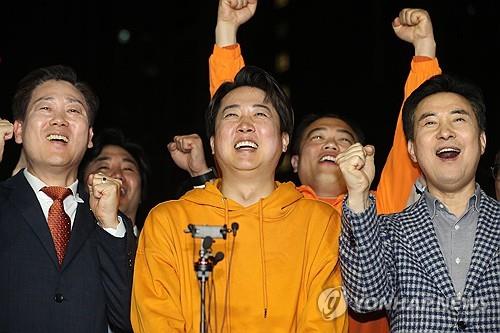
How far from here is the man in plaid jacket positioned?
2928mm

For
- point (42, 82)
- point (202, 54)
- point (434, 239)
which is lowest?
point (434, 239)

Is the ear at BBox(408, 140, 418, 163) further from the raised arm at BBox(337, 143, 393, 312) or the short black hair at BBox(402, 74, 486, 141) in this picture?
the raised arm at BBox(337, 143, 393, 312)

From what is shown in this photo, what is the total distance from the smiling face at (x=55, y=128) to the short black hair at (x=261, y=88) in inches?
20.8

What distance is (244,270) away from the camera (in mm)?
3049

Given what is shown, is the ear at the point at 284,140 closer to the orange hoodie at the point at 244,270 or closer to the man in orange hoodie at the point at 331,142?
the orange hoodie at the point at 244,270

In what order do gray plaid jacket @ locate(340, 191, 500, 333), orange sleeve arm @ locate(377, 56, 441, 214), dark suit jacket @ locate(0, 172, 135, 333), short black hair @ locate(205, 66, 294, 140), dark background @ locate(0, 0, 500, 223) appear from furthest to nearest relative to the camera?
1. dark background @ locate(0, 0, 500, 223)
2. orange sleeve arm @ locate(377, 56, 441, 214)
3. short black hair @ locate(205, 66, 294, 140)
4. dark suit jacket @ locate(0, 172, 135, 333)
5. gray plaid jacket @ locate(340, 191, 500, 333)

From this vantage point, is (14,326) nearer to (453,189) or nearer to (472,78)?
(453,189)

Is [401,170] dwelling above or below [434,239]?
above

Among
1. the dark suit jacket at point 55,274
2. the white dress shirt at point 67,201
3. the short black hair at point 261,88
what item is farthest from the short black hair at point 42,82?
the short black hair at point 261,88

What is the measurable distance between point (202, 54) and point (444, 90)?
301 cm

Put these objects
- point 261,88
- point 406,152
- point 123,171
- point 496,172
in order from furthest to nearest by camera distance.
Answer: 1. point 123,171
2. point 496,172
3. point 406,152
4. point 261,88

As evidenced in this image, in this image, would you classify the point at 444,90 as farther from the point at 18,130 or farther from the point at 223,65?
the point at 18,130

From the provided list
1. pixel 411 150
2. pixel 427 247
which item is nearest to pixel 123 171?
pixel 411 150

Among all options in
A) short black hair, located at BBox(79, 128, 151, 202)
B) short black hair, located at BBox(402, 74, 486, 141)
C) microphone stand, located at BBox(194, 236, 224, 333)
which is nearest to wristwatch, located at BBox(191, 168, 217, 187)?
short black hair, located at BBox(79, 128, 151, 202)
